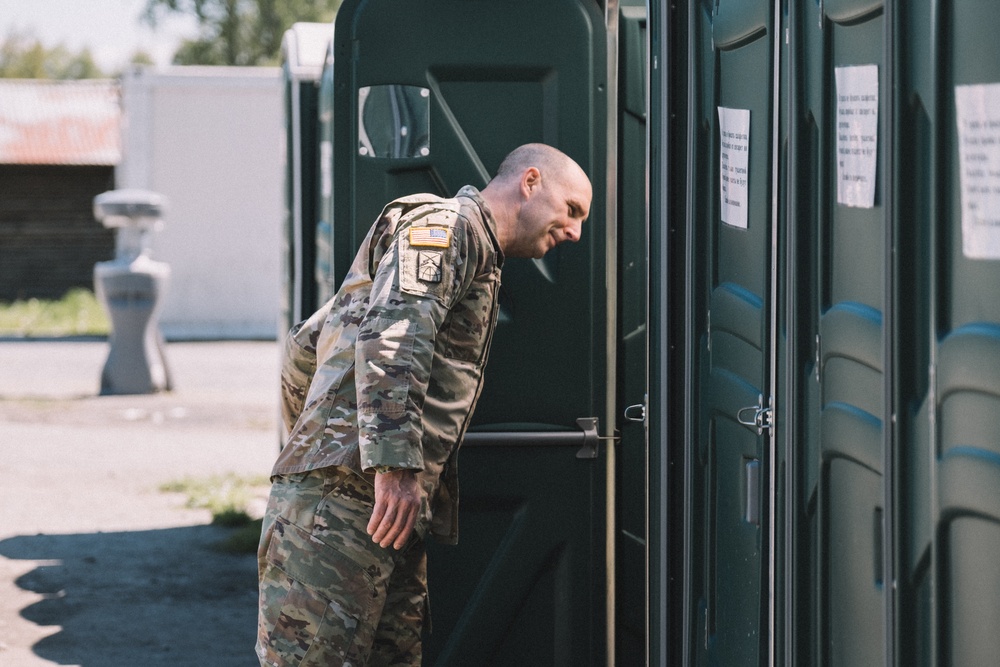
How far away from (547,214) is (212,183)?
16.3 metres

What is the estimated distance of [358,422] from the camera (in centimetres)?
283

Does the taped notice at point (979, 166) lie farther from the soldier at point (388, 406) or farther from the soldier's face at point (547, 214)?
the soldier's face at point (547, 214)

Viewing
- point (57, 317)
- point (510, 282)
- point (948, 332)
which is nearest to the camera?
point (948, 332)

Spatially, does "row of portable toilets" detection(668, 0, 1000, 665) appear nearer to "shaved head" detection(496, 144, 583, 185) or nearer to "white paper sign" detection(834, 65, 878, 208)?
"white paper sign" detection(834, 65, 878, 208)

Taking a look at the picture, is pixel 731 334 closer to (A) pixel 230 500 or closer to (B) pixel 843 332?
(B) pixel 843 332

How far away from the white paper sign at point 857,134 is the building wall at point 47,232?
22550 millimetres

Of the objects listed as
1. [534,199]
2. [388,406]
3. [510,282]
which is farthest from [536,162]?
[388,406]

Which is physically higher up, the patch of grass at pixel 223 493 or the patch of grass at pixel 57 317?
the patch of grass at pixel 57 317

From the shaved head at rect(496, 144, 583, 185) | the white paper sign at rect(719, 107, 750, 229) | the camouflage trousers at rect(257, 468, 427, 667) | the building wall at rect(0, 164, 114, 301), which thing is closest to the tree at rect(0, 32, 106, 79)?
the building wall at rect(0, 164, 114, 301)

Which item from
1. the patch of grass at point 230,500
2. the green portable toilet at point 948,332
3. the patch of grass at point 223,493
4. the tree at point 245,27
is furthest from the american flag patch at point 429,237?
the tree at point 245,27

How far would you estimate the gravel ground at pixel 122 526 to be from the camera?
5094 millimetres

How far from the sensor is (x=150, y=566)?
6.21 metres

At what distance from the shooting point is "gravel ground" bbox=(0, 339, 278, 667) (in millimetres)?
5094

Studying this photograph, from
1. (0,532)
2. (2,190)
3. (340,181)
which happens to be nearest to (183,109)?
(2,190)
